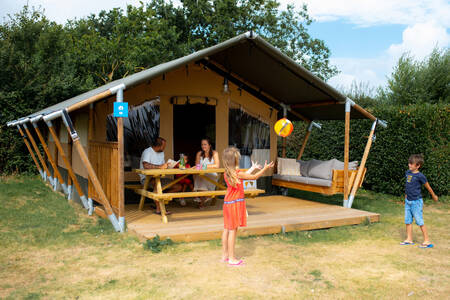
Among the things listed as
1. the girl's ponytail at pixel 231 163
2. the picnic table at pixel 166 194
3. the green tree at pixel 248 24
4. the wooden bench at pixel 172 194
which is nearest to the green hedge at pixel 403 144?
the wooden bench at pixel 172 194

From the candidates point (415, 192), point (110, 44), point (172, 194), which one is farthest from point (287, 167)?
point (110, 44)

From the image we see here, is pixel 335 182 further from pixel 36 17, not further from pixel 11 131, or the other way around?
pixel 36 17

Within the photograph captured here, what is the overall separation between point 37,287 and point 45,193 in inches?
220

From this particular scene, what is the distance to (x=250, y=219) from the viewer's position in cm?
623

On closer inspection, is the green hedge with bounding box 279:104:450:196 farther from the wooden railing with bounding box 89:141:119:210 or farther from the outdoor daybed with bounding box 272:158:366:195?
the wooden railing with bounding box 89:141:119:210

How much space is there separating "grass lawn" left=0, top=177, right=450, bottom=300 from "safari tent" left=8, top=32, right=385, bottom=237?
84 centimetres

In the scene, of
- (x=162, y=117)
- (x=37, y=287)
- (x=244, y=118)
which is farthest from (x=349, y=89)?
(x=37, y=287)

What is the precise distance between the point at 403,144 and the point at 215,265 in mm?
6305

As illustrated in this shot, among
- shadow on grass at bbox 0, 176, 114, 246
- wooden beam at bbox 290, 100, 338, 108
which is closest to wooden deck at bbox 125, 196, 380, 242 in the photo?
shadow on grass at bbox 0, 176, 114, 246

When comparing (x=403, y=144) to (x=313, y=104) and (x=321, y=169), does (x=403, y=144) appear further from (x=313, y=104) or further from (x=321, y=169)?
(x=313, y=104)

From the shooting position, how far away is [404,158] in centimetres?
906

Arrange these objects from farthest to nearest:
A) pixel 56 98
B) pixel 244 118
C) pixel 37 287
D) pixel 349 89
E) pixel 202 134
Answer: pixel 349 89 < pixel 56 98 < pixel 202 134 < pixel 244 118 < pixel 37 287

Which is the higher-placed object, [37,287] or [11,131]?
[11,131]

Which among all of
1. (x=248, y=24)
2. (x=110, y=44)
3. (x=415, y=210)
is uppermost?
(x=248, y=24)
